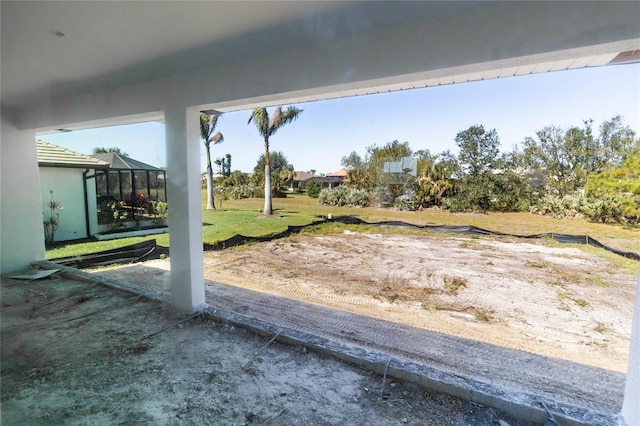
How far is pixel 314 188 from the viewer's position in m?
8.55

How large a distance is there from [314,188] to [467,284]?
16.5 feet

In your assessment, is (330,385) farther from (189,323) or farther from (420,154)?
(420,154)

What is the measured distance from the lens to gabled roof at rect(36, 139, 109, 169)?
18.7 ft

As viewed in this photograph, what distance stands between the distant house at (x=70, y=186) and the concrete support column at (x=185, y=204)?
5249 millimetres

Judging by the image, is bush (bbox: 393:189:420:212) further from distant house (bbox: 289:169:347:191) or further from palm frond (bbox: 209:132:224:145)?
palm frond (bbox: 209:132:224:145)

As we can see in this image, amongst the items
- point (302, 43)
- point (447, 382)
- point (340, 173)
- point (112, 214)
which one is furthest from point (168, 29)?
point (340, 173)

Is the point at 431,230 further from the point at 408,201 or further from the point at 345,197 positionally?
the point at 345,197

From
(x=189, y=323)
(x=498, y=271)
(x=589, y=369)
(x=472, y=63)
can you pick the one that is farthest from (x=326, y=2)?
(x=498, y=271)

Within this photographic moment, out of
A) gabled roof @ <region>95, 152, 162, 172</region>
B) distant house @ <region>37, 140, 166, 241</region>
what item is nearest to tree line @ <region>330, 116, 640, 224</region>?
distant house @ <region>37, 140, 166, 241</region>

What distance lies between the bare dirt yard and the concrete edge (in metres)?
1.78

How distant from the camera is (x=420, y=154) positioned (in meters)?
7.35

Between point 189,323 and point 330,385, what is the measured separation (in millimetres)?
1388

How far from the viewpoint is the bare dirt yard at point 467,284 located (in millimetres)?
3307

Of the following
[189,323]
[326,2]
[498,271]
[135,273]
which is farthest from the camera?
[498,271]
